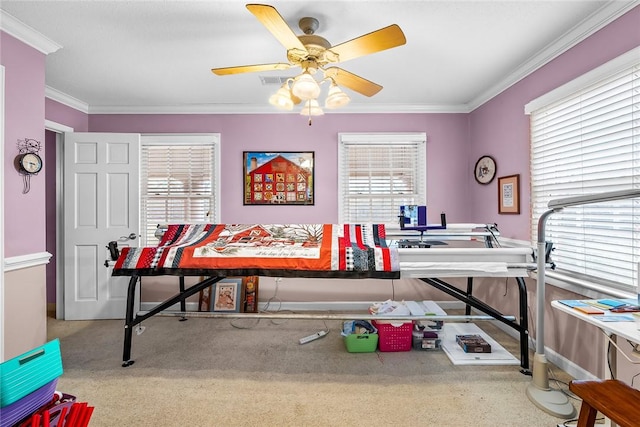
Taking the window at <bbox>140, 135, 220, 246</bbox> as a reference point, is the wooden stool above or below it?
below

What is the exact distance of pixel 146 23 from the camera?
2.21 m

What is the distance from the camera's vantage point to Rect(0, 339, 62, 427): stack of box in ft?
3.90

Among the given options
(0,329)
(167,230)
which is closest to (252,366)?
(167,230)

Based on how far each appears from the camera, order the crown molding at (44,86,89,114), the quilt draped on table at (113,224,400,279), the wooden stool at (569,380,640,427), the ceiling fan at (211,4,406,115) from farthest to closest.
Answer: the crown molding at (44,86,89,114) < the quilt draped on table at (113,224,400,279) < the ceiling fan at (211,4,406,115) < the wooden stool at (569,380,640,427)

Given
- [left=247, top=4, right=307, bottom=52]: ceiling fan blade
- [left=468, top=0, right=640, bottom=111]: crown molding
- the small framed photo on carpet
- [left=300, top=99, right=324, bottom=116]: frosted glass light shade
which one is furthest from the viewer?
the small framed photo on carpet

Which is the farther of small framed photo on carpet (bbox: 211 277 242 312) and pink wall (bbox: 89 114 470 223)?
pink wall (bbox: 89 114 470 223)

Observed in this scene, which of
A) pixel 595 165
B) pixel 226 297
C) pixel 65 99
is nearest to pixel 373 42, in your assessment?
pixel 595 165

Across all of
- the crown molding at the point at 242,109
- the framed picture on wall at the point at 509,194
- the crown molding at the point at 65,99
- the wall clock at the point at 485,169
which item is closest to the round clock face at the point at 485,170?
the wall clock at the point at 485,169

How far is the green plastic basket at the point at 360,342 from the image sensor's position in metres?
2.73

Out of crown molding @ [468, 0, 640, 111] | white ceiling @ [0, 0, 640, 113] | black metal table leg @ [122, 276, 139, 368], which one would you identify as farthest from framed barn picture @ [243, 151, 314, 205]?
crown molding @ [468, 0, 640, 111]

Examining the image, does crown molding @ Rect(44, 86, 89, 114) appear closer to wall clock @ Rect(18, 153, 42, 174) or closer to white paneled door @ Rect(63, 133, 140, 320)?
white paneled door @ Rect(63, 133, 140, 320)

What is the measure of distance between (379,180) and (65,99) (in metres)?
3.99

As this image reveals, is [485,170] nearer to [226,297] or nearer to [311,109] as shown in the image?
[311,109]

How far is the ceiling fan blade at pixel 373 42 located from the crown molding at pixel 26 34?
7.93 ft
